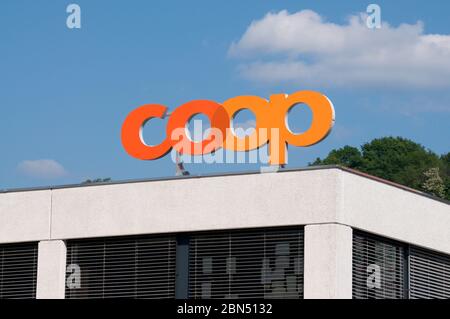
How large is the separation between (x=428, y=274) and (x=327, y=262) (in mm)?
6008

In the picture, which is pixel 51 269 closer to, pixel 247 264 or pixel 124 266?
pixel 124 266

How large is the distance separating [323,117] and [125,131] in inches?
271

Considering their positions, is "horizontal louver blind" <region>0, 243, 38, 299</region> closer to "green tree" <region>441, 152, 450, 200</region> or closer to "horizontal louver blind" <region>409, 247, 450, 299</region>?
"horizontal louver blind" <region>409, 247, 450, 299</region>

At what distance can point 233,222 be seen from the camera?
36344mm

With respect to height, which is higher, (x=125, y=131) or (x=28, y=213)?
(x=125, y=131)

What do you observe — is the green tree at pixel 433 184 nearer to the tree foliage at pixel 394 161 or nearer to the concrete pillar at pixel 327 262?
the tree foliage at pixel 394 161

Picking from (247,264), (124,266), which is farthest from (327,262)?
(124,266)

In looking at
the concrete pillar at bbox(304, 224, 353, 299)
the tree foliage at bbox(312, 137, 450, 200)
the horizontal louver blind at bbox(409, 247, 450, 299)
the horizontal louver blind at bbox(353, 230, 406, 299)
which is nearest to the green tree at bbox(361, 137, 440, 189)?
the tree foliage at bbox(312, 137, 450, 200)

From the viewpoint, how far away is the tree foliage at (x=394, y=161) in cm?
15066

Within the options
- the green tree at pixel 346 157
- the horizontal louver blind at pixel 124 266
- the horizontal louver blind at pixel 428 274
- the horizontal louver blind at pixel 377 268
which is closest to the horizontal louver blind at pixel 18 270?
the horizontal louver blind at pixel 124 266
